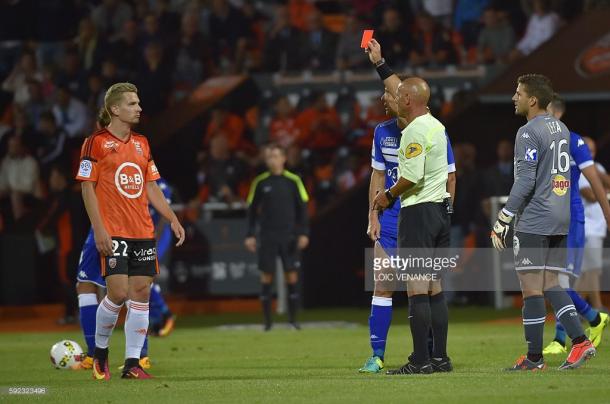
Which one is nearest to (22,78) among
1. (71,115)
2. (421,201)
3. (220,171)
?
(71,115)

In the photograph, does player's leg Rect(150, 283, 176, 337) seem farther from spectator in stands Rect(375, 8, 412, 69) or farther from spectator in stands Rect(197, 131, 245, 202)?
spectator in stands Rect(375, 8, 412, 69)

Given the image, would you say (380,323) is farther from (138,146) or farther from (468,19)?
(468,19)

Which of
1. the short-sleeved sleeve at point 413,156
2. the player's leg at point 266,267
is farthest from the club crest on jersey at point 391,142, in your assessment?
the player's leg at point 266,267

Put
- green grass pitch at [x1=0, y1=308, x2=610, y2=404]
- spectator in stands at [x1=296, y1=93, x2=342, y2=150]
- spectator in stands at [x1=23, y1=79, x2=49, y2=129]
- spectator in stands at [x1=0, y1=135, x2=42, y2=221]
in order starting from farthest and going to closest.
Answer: spectator in stands at [x1=23, y1=79, x2=49, y2=129], spectator in stands at [x1=0, y1=135, x2=42, y2=221], spectator in stands at [x1=296, y1=93, x2=342, y2=150], green grass pitch at [x1=0, y1=308, x2=610, y2=404]

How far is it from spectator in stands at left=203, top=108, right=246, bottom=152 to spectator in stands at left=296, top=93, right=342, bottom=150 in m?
1.37

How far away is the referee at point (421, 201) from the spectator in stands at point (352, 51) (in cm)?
1384

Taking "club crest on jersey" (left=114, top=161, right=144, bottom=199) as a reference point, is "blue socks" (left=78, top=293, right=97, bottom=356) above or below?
below

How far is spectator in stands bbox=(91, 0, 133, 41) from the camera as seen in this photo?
27.1 meters

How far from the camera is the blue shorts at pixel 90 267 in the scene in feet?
39.0

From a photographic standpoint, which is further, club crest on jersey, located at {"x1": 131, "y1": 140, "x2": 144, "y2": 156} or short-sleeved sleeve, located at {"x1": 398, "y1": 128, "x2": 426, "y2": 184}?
club crest on jersey, located at {"x1": 131, "y1": 140, "x2": 144, "y2": 156}

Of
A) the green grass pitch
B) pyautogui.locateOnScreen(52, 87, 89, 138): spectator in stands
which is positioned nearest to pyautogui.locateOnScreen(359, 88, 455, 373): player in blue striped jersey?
the green grass pitch

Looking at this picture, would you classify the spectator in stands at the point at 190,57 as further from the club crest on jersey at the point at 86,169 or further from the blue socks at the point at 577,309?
the club crest on jersey at the point at 86,169

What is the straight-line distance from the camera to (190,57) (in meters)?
25.8

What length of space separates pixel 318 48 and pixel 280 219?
7175mm
